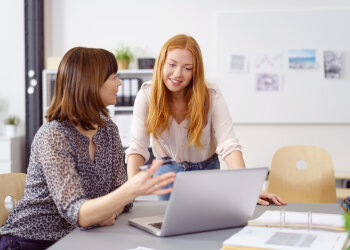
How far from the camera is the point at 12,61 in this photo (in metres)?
4.39

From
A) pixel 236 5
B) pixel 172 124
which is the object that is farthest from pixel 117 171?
pixel 236 5

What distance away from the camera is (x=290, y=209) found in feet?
5.20

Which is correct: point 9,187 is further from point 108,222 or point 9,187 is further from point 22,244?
point 108,222

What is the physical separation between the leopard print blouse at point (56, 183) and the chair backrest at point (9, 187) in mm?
148

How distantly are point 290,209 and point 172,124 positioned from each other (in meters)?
0.64

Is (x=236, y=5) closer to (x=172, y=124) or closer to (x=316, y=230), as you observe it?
(x=172, y=124)

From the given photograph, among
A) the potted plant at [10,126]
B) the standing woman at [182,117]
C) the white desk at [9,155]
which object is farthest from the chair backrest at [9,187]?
the potted plant at [10,126]

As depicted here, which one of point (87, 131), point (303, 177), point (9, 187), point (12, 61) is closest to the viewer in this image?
point (87, 131)

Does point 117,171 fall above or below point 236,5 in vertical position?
below

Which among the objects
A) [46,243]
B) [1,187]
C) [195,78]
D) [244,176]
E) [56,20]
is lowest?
[46,243]

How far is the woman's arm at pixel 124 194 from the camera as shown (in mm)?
1120

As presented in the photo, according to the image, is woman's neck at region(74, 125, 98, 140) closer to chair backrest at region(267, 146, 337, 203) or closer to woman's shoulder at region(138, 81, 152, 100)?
woman's shoulder at region(138, 81, 152, 100)

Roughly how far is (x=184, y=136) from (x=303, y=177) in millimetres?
947

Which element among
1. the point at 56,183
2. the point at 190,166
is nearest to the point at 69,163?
the point at 56,183
